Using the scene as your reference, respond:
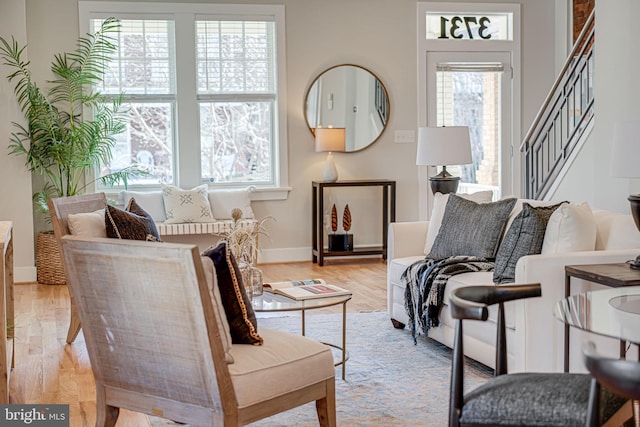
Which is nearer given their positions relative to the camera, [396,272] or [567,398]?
[567,398]

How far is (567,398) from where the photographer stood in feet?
7.04

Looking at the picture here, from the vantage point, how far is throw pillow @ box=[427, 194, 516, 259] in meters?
4.49

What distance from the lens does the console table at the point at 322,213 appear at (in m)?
7.58

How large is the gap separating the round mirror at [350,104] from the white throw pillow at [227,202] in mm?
971

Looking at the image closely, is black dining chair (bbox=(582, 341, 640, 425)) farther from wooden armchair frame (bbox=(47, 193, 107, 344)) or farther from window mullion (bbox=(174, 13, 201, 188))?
window mullion (bbox=(174, 13, 201, 188))

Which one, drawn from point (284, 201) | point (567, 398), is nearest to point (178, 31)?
point (284, 201)

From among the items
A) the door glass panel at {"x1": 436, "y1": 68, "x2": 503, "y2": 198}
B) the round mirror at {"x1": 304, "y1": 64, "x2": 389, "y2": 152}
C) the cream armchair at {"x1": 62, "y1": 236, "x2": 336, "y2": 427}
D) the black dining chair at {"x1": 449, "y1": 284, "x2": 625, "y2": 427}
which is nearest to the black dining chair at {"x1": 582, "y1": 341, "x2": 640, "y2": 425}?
the black dining chair at {"x1": 449, "y1": 284, "x2": 625, "y2": 427}

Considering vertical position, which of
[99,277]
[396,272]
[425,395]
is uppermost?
[99,277]

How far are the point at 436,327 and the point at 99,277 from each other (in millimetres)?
2244

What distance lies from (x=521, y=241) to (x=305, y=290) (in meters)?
1.05

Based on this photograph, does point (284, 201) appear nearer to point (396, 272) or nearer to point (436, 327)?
point (396, 272)

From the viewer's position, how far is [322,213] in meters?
7.57

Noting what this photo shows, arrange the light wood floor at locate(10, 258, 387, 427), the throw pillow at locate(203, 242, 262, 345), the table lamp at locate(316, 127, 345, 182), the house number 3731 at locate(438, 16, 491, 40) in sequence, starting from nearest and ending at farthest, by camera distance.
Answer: the throw pillow at locate(203, 242, 262, 345) < the light wood floor at locate(10, 258, 387, 427) < the table lamp at locate(316, 127, 345, 182) < the house number 3731 at locate(438, 16, 491, 40)

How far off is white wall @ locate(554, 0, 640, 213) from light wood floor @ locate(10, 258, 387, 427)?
1.68 m
